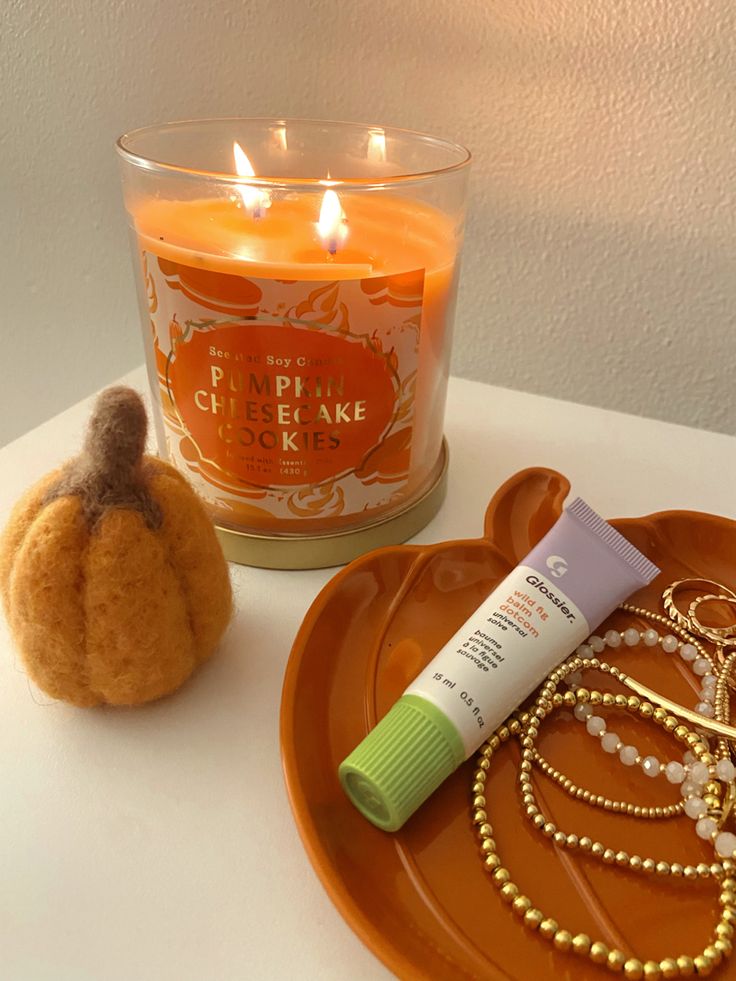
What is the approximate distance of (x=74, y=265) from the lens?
0.62m

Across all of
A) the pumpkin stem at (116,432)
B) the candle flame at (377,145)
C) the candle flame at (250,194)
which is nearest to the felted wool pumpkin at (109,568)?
the pumpkin stem at (116,432)

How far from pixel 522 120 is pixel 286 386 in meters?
0.24

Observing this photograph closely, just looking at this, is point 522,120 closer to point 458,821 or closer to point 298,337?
point 298,337

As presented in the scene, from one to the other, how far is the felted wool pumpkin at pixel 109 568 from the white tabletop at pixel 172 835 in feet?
0.07

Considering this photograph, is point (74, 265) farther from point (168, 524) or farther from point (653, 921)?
point (653, 921)

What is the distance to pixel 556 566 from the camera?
297mm

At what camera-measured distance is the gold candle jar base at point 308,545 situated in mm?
344

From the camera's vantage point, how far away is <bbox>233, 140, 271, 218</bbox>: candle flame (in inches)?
11.7

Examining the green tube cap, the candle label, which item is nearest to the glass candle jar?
the candle label

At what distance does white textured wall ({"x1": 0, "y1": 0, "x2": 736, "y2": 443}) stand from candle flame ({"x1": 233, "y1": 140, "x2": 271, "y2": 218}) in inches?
4.6

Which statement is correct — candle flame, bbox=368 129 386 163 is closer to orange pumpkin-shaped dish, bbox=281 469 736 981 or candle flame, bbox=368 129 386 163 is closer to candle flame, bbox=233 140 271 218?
candle flame, bbox=233 140 271 218

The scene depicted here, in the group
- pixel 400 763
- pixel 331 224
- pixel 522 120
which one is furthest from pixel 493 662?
pixel 522 120

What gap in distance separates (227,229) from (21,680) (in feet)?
0.61

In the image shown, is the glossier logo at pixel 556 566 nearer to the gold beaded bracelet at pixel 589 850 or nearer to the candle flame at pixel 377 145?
the gold beaded bracelet at pixel 589 850
